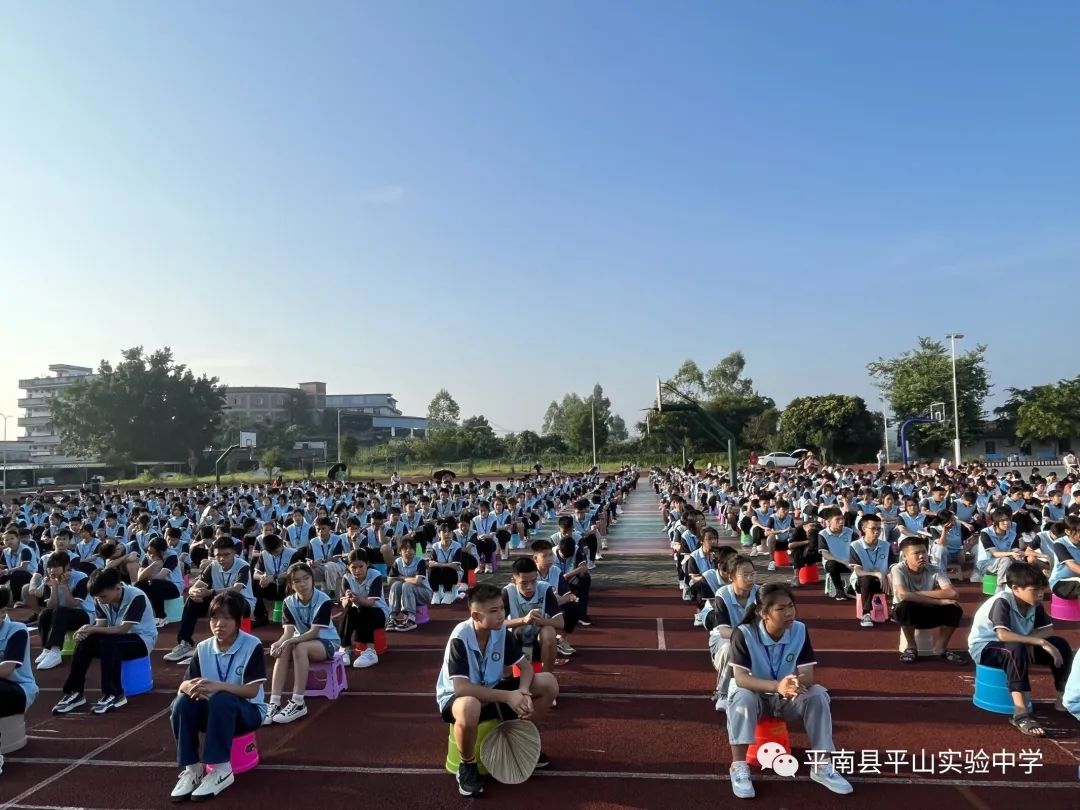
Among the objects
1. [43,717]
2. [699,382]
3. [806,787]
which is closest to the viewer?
[806,787]

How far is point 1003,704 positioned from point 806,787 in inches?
84.3

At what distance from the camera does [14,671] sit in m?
5.23

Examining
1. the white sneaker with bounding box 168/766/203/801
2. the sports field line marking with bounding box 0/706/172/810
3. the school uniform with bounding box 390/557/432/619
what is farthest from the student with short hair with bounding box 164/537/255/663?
the white sneaker with bounding box 168/766/203/801

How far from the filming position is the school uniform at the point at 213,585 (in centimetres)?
795

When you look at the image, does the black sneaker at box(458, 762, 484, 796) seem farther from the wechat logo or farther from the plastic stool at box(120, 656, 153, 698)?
the plastic stool at box(120, 656, 153, 698)

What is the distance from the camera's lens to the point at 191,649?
8.01 meters

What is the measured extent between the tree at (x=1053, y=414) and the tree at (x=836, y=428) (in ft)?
28.2

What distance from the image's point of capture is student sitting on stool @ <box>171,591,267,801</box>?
4.61m

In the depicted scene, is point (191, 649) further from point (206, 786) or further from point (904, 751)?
point (904, 751)

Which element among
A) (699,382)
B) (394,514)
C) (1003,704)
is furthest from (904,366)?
(1003,704)

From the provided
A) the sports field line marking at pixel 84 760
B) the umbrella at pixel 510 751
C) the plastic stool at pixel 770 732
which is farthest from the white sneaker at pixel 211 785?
the plastic stool at pixel 770 732

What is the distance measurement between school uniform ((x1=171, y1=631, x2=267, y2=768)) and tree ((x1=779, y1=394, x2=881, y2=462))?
47519mm

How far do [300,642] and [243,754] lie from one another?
3.84 ft

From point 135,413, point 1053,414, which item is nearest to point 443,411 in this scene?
point 135,413
